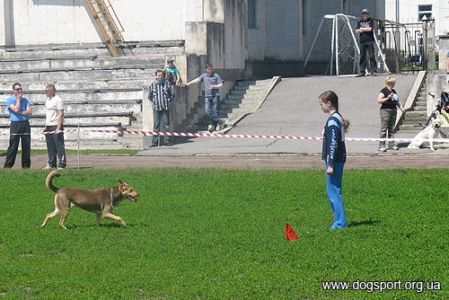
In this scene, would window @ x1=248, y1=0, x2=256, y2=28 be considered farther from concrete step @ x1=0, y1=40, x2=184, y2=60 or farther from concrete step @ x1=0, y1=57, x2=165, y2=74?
concrete step @ x1=0, y1=57, x2=165, y2=74

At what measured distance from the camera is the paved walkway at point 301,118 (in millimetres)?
26125

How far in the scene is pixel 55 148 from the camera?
2308 centimetres

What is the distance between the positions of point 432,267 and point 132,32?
23733mm

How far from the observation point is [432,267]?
35.2 ft

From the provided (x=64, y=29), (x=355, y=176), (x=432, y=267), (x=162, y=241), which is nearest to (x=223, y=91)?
(x=64, y=29)

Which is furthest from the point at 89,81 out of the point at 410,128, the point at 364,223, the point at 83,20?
the point at 364,223

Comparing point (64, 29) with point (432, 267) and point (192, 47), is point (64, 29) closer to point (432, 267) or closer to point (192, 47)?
point (192, 47)

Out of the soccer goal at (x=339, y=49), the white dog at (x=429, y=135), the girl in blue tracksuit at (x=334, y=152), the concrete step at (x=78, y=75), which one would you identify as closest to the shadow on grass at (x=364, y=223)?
the girl in blue tracksuit at (x=334, y=152)

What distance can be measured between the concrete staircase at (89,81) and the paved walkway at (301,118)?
6.04 ft

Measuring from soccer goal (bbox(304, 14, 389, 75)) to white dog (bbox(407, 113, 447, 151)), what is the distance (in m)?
9.75

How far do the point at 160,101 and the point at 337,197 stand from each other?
1420 cm

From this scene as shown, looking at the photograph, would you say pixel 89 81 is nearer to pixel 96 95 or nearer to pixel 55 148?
pixel 96 95

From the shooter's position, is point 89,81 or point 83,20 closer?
point 89,81

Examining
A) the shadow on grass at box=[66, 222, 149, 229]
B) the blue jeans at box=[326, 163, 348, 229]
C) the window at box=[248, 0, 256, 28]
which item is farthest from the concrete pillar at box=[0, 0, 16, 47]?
the blue jeans at box=[326, 163, 348, 229]
